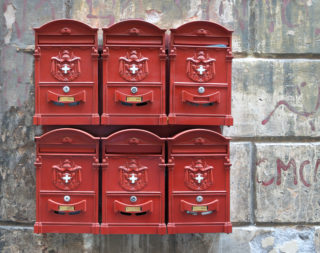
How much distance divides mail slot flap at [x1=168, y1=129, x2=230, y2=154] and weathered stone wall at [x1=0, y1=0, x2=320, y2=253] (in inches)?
23.9

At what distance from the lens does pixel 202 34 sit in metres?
2.68

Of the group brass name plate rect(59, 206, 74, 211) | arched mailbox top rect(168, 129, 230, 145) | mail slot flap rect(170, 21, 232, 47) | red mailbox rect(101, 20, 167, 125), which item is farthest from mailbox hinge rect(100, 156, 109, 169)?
mail slot flap rect(170, 21, 232, 47)

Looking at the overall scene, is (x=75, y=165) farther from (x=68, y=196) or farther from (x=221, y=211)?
(x=221, y=211)

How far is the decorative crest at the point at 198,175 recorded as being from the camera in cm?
265

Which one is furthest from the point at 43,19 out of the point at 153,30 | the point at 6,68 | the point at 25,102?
the point at 153,30

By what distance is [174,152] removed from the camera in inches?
105

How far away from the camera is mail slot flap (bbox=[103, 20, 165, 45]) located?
2.65 metres

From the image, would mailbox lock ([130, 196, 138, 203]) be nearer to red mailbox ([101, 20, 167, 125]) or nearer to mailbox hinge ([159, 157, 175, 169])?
mailbox hinge ([159, 157, 175, 169])

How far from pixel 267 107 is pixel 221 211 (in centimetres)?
108

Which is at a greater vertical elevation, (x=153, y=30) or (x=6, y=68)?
(x=153, y=30)

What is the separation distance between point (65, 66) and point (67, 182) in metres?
0.81

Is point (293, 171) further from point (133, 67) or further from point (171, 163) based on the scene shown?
point (133, 67)

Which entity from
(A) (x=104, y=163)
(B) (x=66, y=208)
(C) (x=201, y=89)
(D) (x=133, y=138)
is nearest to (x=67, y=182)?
(B) (x=66, y=208)

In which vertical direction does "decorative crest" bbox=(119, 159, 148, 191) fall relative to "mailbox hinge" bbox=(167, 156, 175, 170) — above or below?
below
